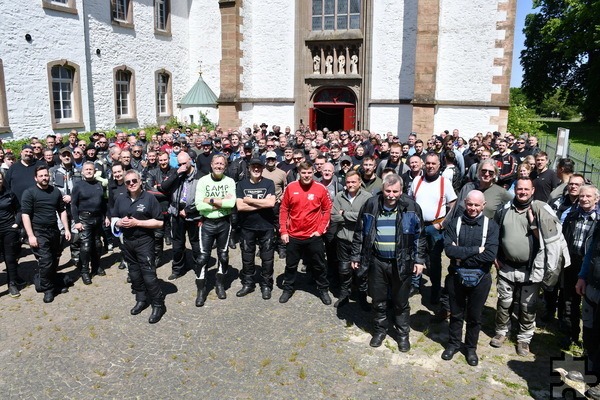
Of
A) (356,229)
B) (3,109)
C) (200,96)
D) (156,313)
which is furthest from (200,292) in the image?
(200,96)

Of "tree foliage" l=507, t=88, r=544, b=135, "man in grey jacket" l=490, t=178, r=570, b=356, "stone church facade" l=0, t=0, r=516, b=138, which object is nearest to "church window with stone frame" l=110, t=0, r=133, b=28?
"stone church facade" l=0, t=0, r=516, b=138

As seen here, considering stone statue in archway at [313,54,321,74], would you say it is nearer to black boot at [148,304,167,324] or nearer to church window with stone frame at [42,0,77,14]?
church window with stone frame at [42,0,77,14]

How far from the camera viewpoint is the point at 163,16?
21.1 m

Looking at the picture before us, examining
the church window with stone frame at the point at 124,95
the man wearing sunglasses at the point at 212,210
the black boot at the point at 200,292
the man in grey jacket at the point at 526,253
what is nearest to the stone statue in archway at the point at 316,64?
the church window with stone frame at the point at 124,95

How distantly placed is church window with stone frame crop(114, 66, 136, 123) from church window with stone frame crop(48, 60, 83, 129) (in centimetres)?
211

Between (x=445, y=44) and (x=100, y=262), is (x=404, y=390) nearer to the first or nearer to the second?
(x=100, y=262)

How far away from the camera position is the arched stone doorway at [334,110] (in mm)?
20516

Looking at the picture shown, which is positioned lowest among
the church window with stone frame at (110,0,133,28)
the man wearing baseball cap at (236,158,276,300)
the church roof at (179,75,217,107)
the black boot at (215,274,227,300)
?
the black boot at (215,274,227,300)

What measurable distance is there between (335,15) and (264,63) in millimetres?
3493

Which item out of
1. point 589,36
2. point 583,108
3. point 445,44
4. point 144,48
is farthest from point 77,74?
point 583,108

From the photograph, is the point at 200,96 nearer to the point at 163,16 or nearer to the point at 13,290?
the point at 163,16

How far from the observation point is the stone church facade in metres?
15.7

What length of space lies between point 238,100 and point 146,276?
50.7 ft

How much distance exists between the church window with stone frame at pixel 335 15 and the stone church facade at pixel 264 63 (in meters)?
0.04
